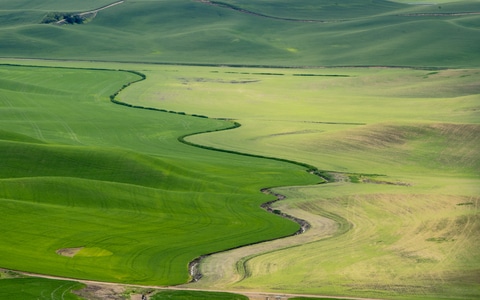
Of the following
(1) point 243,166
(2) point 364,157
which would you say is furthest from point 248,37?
(1) point 243,166

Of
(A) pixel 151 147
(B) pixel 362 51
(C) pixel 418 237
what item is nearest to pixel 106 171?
(A) pixel 151 147

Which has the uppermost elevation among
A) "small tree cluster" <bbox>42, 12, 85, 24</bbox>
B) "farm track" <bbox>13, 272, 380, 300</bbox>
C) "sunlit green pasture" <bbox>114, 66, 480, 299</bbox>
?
"farm track" <bbox>13, 272, 380, 300</bbox>

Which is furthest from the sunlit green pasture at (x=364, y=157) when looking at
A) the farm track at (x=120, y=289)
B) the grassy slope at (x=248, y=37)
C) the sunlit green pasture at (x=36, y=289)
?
the grassy slope at (x=248, y=37)

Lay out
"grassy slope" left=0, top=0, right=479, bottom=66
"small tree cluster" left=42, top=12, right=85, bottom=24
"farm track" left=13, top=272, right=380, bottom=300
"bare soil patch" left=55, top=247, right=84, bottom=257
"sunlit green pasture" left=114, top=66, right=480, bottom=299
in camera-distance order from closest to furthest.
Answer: "farm track" left=13, top=272, right=380, bottom=300 < "sunlit green pasture" left=114, top=66, right=480, bottom=299 < "bare soil patch" left=55, top=247, right=84, bottom=257 < "grassy slope" left=0, top=0, right=479, bottom=66 < "small tree cluster" left=42, top=12, right=85, bottom=24

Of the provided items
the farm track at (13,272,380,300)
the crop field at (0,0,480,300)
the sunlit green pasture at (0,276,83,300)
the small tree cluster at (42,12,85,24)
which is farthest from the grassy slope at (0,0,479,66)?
the sunlit green pasture at (0,276,83,300)

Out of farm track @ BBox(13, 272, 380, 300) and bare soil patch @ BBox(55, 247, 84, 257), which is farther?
bare soil patch @ BBox(55, 247, 84, 257)

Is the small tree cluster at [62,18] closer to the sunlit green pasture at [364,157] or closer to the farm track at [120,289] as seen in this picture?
the sunlit green pasture at [364,157]

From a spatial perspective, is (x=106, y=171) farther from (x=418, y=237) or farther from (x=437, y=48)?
(x=437, y=48)

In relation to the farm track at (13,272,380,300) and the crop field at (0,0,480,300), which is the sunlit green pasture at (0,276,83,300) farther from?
the farm track at (13,272,380,300)
